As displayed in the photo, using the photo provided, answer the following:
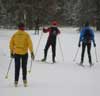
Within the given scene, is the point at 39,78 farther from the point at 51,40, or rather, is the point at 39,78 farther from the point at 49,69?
the point at 51,40

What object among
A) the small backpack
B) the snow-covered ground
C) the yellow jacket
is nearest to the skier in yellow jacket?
the yellow jacket

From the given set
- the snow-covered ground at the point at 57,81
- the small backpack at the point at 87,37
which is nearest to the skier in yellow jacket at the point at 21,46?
the snow-covered ground at the point at 57,81

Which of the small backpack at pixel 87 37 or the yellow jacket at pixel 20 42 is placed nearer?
the yellow jacket at pixel 20 42

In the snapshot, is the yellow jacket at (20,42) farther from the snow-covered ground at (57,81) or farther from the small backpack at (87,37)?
the small backpack at (87,37)

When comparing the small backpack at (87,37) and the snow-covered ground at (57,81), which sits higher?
the small backpack at (87,37)

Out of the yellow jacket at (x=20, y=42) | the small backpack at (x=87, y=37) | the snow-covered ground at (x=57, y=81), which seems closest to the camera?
the snow-covered ground at (x=57, y=81)

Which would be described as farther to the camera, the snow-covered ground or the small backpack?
the small backpack

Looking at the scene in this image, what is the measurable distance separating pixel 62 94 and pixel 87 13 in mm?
57640

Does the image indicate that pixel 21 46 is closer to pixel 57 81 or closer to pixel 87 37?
pixel 57 81

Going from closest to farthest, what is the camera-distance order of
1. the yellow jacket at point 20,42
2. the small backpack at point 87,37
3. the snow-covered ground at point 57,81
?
the snow-covered ground at point 57,81
the yellow jacket at point 20,42
the small backpack at point 87,37

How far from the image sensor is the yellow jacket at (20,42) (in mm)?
13435

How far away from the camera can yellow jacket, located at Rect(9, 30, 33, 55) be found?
13435mm

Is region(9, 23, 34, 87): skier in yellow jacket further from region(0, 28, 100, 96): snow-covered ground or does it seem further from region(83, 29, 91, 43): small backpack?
region(83, 29, 91, 43): small backpack

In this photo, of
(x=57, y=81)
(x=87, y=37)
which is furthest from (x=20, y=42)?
(x=87, y=37)
